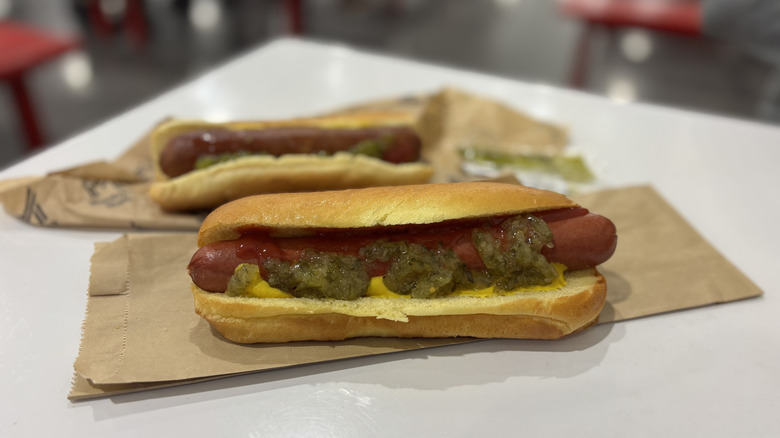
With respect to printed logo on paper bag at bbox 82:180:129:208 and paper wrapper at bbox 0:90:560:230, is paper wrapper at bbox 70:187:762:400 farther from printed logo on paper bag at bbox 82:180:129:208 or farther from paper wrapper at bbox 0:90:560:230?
printed logo on paper bag at bbox 82:180:129:208

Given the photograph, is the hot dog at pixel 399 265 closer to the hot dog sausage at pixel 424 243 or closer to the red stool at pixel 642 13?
the hot dog sausage at pixel 424 243

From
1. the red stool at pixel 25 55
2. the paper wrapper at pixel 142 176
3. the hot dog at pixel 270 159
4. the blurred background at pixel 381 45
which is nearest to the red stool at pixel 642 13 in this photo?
the blurred background at pixel 381 45

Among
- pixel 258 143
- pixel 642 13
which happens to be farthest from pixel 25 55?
pixel 642 13

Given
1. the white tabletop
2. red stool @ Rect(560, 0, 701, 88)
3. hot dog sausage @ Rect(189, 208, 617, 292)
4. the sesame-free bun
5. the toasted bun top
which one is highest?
red stool @ Rect(560, 0, 701, 88)

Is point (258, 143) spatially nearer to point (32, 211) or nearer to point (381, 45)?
point (32, 211)

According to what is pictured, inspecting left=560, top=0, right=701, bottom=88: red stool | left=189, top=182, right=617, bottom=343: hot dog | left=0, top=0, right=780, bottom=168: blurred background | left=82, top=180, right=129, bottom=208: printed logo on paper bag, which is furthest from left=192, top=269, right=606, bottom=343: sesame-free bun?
left=560, top=0, right=701, bottom=88: red stool

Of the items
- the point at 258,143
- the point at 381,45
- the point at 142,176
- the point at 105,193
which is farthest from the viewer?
the point at 381,45

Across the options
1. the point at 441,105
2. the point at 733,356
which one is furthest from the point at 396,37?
the point at 733,356
